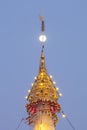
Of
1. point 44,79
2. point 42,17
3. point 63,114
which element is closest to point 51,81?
point 44,79

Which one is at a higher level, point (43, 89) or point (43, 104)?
point (43, 89)

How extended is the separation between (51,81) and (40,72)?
42.2 inches

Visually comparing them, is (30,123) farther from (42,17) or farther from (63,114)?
(42,17)

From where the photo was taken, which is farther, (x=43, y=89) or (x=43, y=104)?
(x=43, y=89)

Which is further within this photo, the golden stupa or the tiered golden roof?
the tiered golden roof

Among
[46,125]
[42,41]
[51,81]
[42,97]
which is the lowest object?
[46,125]

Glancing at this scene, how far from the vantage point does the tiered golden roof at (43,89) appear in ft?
97.1

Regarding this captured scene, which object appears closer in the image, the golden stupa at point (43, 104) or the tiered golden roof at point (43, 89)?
the golden stupa at point (43, 104)

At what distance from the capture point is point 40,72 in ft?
104

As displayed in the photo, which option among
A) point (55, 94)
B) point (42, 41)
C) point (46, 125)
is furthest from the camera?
point (42, 41)

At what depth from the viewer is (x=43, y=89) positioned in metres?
30.0

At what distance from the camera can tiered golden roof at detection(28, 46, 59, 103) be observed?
29594 millimetres

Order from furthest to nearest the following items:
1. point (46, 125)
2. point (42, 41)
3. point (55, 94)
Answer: point (42, 41), point (55, 94), point (46, 125)

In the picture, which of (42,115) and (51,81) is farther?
(51,81)
